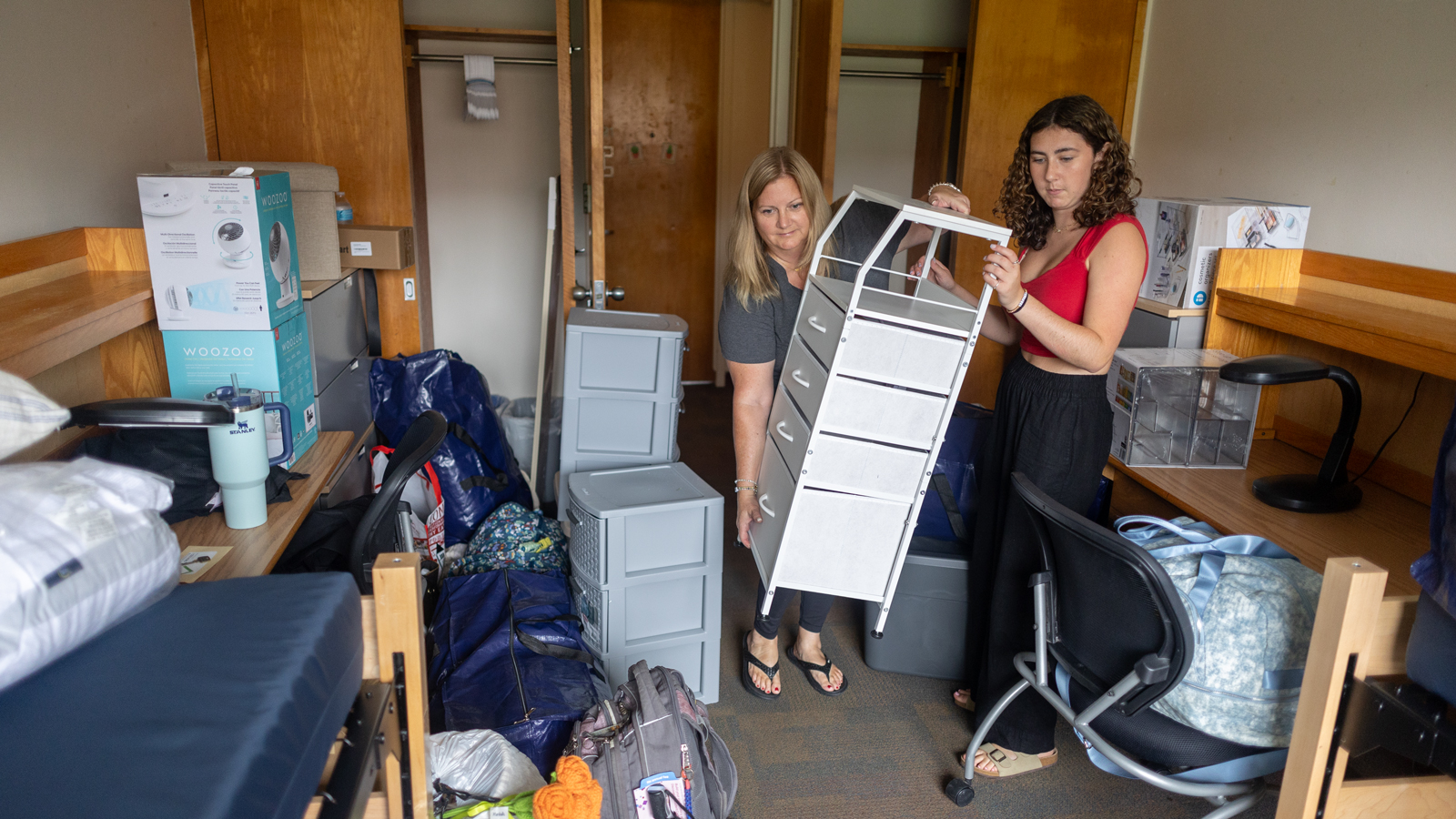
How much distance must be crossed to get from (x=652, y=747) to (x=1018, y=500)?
2.85ft

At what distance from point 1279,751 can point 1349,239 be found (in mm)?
1357

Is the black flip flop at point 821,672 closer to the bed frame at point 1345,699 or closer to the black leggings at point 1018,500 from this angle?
the black leggings at point 1018,500

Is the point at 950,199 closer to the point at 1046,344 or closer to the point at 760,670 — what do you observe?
the point at 1046,344

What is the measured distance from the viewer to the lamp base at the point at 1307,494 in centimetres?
181

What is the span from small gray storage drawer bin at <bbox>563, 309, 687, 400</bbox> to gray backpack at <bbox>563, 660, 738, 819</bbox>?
95 cm

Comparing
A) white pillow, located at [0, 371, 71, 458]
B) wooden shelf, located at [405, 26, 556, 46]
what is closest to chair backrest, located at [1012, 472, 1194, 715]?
white pillow, located at [0, 371, 71, 458]

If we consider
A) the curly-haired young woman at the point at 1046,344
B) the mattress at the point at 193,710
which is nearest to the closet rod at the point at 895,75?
the curly-haired young woman at the point at 1046,344

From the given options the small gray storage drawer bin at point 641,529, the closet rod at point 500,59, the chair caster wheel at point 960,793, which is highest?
the closet rod at point 500,59

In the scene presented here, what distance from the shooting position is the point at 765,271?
1.96 meters

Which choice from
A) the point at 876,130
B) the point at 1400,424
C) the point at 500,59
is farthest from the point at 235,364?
the point at 876,130

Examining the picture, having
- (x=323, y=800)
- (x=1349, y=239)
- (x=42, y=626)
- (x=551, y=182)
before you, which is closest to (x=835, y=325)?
(x=323, y=800)

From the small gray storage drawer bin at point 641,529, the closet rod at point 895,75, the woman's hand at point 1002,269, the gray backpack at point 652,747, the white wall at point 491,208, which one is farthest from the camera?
the closet rod at point 895,75

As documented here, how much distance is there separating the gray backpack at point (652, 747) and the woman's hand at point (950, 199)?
1070 mm

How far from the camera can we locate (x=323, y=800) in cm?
90
